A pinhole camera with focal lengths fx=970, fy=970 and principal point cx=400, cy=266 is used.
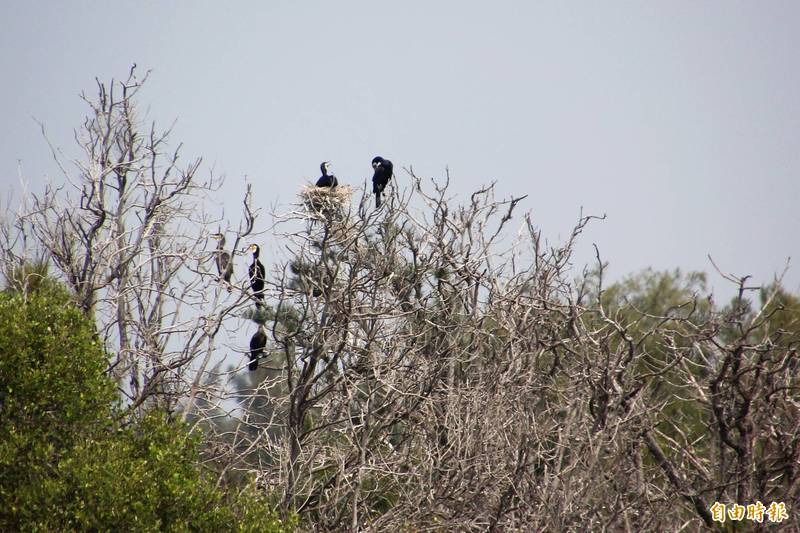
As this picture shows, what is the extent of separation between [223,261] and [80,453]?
14.3 feet

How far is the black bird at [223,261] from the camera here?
34.1 feet

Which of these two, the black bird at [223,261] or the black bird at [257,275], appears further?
the black bird at [223,261]

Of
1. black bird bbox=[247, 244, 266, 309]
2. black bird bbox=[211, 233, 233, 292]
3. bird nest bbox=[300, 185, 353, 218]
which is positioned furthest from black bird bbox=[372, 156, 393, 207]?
black bird bbox=[211, 233, 233, 292]

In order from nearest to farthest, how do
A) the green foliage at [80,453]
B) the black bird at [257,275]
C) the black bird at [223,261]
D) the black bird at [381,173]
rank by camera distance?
1. the green foliage at [80,453]
2. the black bird at [257,275]
3. the black bird at [223,261]
4. the black bird at [381,173]

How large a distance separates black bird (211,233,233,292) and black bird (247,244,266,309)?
249 millimetres

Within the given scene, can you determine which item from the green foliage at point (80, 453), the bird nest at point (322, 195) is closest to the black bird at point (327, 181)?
the bird nest at point (322, 195)

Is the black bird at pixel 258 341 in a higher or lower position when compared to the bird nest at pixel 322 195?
lower

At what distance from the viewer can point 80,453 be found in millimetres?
7070

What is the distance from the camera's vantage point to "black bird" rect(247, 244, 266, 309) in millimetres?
9663

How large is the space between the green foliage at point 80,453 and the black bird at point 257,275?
194cm

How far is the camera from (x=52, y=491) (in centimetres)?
687

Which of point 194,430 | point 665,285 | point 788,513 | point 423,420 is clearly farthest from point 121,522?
point 665,285

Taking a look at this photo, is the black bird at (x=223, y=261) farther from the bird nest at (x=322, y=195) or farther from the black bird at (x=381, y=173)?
the black bird at (x=381, y=173)

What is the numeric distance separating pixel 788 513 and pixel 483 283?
3.85 m
